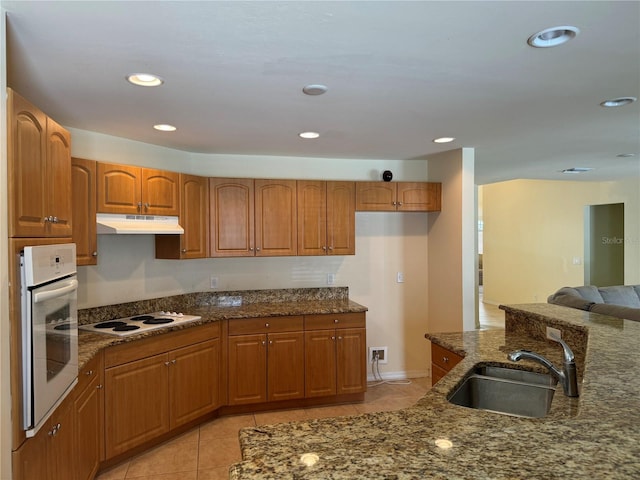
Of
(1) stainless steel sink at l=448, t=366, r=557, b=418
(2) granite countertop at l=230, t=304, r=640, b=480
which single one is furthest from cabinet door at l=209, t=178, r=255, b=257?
(2) granite countertop at l=230, t=304, r=640, b=480

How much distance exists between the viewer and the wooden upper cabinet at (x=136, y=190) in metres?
3.16

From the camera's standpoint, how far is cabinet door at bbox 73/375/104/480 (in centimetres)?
243

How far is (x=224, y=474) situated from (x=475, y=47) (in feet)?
→ 9.66

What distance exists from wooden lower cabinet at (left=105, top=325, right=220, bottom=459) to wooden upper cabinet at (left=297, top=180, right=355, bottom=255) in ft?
4.20

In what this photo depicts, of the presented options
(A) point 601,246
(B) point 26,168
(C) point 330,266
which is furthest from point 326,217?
(A) point 601,246

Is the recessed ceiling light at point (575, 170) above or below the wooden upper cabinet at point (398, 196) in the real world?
above

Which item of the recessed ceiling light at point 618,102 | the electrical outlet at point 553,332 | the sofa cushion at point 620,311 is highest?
the recessed ceiling light at point 618,102

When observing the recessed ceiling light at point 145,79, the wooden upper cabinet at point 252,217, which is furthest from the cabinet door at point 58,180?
the wooden upper cabinet at point 252,217

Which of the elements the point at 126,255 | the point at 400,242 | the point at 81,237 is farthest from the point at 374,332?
the point at 81,237

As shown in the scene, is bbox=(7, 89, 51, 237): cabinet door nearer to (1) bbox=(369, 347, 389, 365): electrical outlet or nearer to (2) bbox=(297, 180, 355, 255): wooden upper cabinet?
(2) bbox=(297, 180, 355, 255): wooden upper cabinet

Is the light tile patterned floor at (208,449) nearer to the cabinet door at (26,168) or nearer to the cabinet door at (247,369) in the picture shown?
the cabinet door at (247,369)

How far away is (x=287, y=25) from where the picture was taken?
1663 mm

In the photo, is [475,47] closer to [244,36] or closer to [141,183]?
[244,36]

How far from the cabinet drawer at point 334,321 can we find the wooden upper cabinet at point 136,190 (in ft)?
4.92
